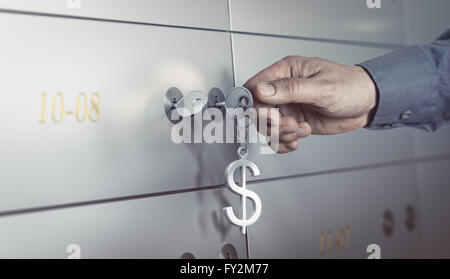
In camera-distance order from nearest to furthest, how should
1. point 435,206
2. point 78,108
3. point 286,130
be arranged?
point 78,108 < point 286,130 < point 435,206

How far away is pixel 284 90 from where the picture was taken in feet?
2.07

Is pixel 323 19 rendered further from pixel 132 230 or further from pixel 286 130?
pixel 132 230

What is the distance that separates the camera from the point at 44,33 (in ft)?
1.89

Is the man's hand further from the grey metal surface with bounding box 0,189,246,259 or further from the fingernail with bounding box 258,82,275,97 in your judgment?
the grey metal surface with bounding box 0,189,246,259

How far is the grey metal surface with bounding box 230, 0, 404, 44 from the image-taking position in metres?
0.76

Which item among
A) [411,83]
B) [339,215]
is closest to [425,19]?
[411,83]

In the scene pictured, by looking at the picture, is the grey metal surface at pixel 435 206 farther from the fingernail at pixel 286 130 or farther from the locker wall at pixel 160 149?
the fingernail at pixel 286 130

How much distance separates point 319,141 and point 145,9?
0.43 m

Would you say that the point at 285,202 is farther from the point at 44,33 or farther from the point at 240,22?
the point at 44,33

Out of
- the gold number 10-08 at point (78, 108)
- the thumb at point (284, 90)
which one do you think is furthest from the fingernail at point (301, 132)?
the gold number 10-08 at point (78, 108)

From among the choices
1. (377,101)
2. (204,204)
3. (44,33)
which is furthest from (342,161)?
(44,33)

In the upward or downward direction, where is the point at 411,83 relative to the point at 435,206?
upward

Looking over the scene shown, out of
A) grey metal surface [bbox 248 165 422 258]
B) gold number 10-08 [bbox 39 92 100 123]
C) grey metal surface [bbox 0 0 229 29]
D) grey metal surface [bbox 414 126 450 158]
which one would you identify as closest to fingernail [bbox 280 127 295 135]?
grey metal surface [bbox 248 165 422 258]
